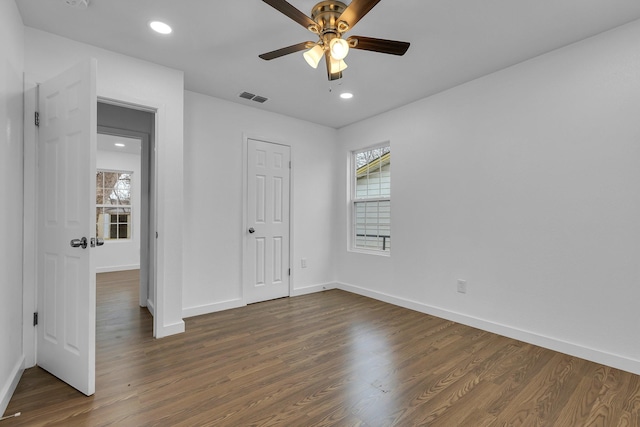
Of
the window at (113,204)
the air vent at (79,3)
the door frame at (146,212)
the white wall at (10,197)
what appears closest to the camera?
the white wall at (10,197)

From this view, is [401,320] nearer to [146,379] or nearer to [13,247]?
[146,379]

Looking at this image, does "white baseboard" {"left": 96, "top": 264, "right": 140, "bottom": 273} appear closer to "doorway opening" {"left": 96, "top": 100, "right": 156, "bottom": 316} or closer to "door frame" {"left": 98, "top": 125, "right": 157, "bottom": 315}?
"doorway opening" {"left": 96, "top": 100, "right": 156, "bottom": 316}

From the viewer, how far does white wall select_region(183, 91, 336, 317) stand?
3443 millimetres

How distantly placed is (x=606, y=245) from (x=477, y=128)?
1.51m

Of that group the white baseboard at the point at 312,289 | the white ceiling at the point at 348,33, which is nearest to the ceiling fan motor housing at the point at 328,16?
the white ceiling at the point at 348,33

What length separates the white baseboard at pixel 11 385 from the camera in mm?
1738

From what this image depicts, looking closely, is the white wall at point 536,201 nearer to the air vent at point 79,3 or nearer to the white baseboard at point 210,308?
the white baseboard at point 210,308

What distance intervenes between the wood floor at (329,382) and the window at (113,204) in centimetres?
436

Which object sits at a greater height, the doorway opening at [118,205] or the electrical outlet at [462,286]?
the doorway opening at [118,205]

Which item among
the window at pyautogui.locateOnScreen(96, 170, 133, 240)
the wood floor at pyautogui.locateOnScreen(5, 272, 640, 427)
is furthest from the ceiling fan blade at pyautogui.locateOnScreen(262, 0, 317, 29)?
the window at pyautogui.locateOnScreen(96, 170, 133, 240)

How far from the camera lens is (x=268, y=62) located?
2.81 meters

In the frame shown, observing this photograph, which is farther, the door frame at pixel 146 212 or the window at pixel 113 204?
the window at pixel 113 204

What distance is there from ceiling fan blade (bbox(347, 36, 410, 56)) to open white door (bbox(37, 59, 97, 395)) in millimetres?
1661

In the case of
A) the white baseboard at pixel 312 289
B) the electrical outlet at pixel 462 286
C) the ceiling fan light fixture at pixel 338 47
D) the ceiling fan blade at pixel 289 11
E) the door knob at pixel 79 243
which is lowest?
the white baseboard at pixel 312 289
